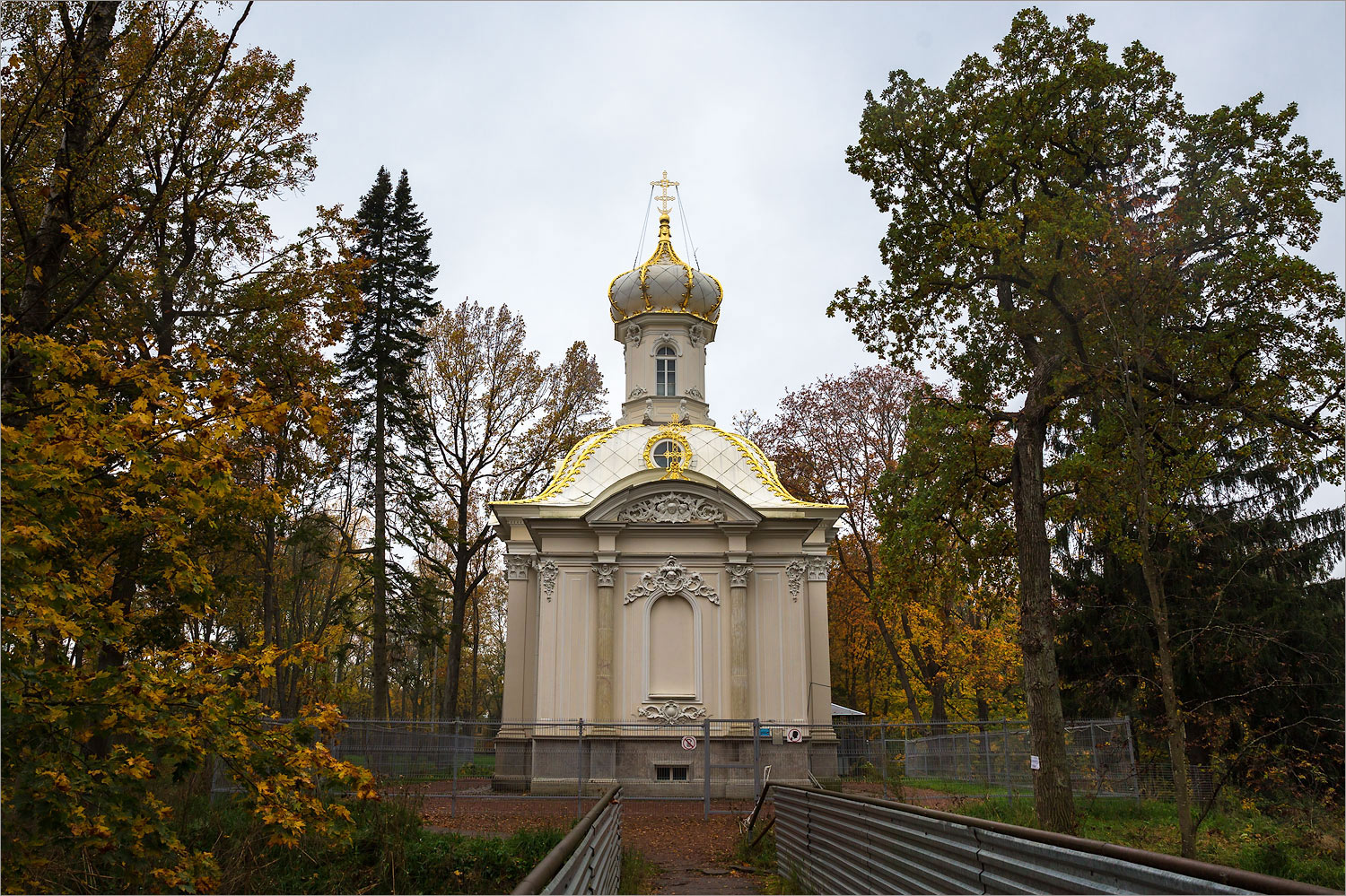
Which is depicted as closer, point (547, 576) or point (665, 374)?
point (547, 576)

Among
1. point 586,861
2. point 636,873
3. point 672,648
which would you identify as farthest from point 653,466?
point 586,861

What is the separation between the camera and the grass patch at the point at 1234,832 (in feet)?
36.3

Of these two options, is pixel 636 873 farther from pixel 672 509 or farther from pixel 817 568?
pixel 817 568

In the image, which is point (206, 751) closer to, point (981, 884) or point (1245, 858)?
point (981, 884)

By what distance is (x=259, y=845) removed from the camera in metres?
11.3

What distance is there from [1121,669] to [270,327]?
1977 cm

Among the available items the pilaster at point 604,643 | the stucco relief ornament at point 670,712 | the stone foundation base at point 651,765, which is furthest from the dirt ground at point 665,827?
the pilaster at point 604,643

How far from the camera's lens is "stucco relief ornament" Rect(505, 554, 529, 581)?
27.6 m

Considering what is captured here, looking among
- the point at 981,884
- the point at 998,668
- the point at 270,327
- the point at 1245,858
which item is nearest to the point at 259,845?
the point at 270,327

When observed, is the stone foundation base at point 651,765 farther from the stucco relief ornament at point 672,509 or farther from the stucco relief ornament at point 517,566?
the stucco relief ornament at point 517,566

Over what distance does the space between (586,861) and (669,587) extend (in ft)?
58.6

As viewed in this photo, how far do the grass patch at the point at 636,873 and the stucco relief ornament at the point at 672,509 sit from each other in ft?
38.0

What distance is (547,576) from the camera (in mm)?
24219

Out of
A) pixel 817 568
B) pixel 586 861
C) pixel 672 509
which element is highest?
pixel 672 509
